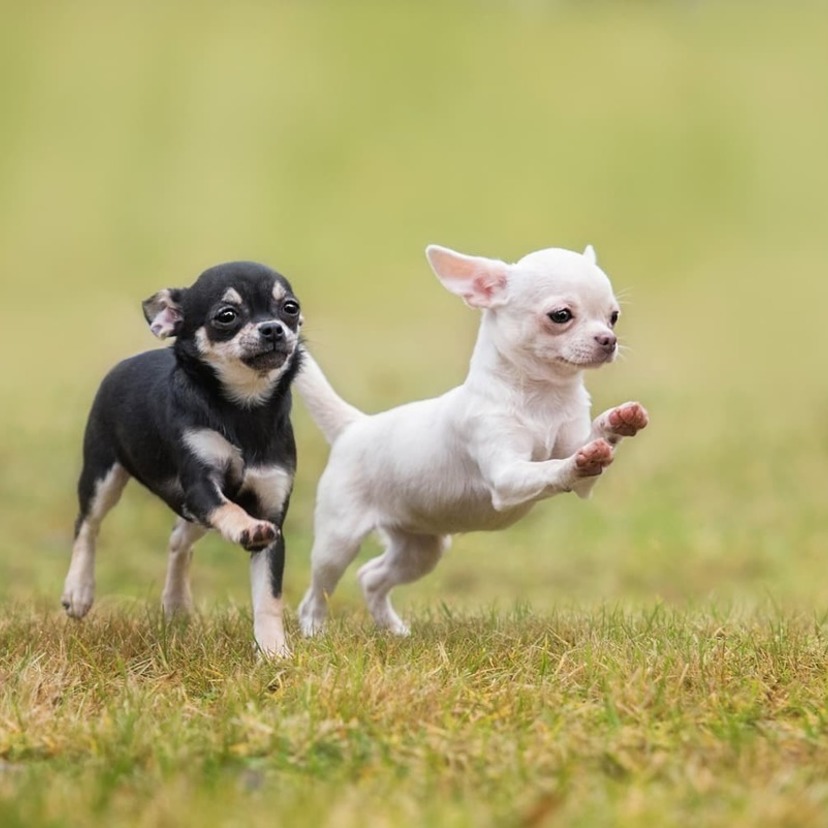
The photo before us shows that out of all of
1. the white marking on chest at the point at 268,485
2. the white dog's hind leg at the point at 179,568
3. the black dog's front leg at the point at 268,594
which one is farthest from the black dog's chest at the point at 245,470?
the white dog's hind leg at the point at 179,568

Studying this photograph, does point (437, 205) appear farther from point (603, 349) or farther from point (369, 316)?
point (603, 349)

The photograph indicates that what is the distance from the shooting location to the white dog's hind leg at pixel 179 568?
18.3 feet

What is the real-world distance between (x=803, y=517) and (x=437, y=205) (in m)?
9.14

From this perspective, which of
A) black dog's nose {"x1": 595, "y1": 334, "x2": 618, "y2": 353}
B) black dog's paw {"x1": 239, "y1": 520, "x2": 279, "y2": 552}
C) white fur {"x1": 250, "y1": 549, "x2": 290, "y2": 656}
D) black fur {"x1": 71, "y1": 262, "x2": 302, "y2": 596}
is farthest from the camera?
white fur {"x1": 250, "y1": 549, "x2": 290, "y2": 656}

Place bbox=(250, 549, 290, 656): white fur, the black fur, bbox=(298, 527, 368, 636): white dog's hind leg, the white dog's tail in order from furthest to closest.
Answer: the white dog's tail < bbox=(298, 527, 368, 636): white dog's hind leg < bbox=(250, 549, 290, 656): white fur < the black fur

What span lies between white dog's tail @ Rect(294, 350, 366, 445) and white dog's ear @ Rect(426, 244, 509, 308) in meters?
0.91

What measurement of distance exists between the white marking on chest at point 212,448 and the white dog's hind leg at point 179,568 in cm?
86

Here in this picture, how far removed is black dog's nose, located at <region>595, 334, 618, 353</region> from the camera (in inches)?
179

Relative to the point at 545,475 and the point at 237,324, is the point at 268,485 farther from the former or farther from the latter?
the point at 545,475

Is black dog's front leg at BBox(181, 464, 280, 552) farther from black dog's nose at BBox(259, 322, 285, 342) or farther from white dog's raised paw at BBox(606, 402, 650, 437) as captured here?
→ white dog's raised paw at BBox(606, 402, 650, 437)

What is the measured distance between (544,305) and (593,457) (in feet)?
2.24

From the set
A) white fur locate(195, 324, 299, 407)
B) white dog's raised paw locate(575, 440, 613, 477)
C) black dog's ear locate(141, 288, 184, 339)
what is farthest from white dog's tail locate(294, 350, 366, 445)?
white dog's raised paw locate(575, 440, 613, 477)

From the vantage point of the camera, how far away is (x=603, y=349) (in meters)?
4.54

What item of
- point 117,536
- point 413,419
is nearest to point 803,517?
point 117,536
